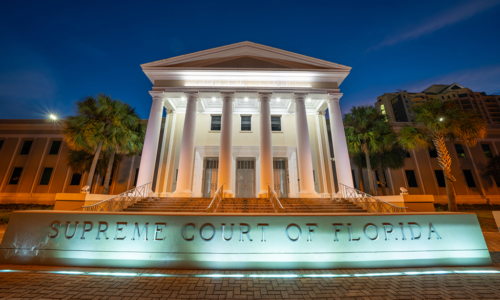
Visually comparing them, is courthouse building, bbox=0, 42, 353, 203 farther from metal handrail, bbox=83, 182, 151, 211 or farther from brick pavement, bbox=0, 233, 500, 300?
brick pavement, bbox=0, 233, 500, 300

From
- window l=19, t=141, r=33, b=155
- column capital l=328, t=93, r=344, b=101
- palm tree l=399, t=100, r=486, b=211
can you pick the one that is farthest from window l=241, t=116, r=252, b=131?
window l=19, t=141, r=33, b=155

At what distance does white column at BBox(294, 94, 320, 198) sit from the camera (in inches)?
490

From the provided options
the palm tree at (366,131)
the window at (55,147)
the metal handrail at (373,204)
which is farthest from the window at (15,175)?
the palm tree at (366,131)

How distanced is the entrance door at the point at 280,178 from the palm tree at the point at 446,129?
9.92 meters

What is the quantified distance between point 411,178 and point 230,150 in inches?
888

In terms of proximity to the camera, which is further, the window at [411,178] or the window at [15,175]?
the window at [411,178]

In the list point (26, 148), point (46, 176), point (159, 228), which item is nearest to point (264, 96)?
point (159, 228)

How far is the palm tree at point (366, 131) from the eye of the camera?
17.5m

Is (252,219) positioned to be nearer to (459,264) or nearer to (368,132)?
(459,264)

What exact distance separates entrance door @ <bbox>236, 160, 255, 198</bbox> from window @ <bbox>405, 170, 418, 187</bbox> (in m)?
19.2

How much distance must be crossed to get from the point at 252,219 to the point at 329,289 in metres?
1.90

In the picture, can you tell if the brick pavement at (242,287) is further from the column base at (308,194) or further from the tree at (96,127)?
the tree at (96,127)

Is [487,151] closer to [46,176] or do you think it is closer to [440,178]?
[440,178]

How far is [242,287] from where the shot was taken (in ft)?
11.1
